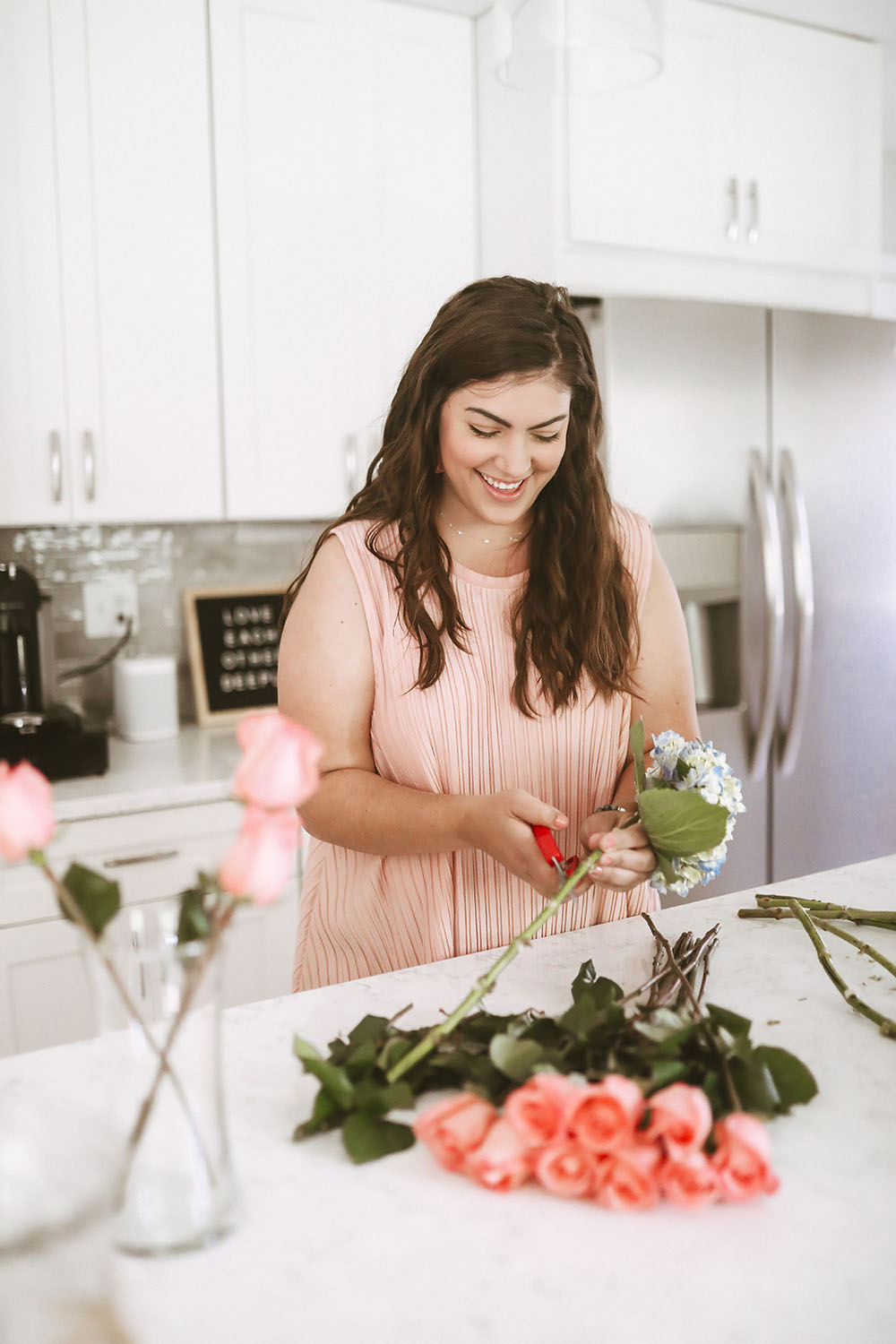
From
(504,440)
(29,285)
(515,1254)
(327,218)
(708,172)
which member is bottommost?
(515,1254)

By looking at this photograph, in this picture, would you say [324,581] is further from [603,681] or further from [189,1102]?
[189,1102]

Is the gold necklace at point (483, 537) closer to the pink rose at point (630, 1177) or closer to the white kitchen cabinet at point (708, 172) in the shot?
the pink rose at point (630, 1177)

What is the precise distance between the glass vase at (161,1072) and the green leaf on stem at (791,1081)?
1.31 ft

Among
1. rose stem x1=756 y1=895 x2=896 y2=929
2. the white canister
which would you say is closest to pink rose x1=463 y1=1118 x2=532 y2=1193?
rose stem x1=756 y1=895 x2=896 y2=929

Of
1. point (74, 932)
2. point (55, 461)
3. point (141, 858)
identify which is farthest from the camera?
point (55, 461)

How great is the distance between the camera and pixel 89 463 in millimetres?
2367

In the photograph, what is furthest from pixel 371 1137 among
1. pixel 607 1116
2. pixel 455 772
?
pixel 455 772

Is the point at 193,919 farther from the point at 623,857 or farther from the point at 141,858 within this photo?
the point at 141,858

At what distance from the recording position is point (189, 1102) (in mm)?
674

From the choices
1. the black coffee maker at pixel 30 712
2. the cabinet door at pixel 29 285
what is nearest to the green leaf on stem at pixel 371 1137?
the black coffee maker at pixel 30 712

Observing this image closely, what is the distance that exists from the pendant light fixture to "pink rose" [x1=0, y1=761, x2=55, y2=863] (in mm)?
1069

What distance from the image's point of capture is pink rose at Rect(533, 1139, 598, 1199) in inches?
28.9

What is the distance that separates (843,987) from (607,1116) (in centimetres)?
41

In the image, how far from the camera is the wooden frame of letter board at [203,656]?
9.16 ft
